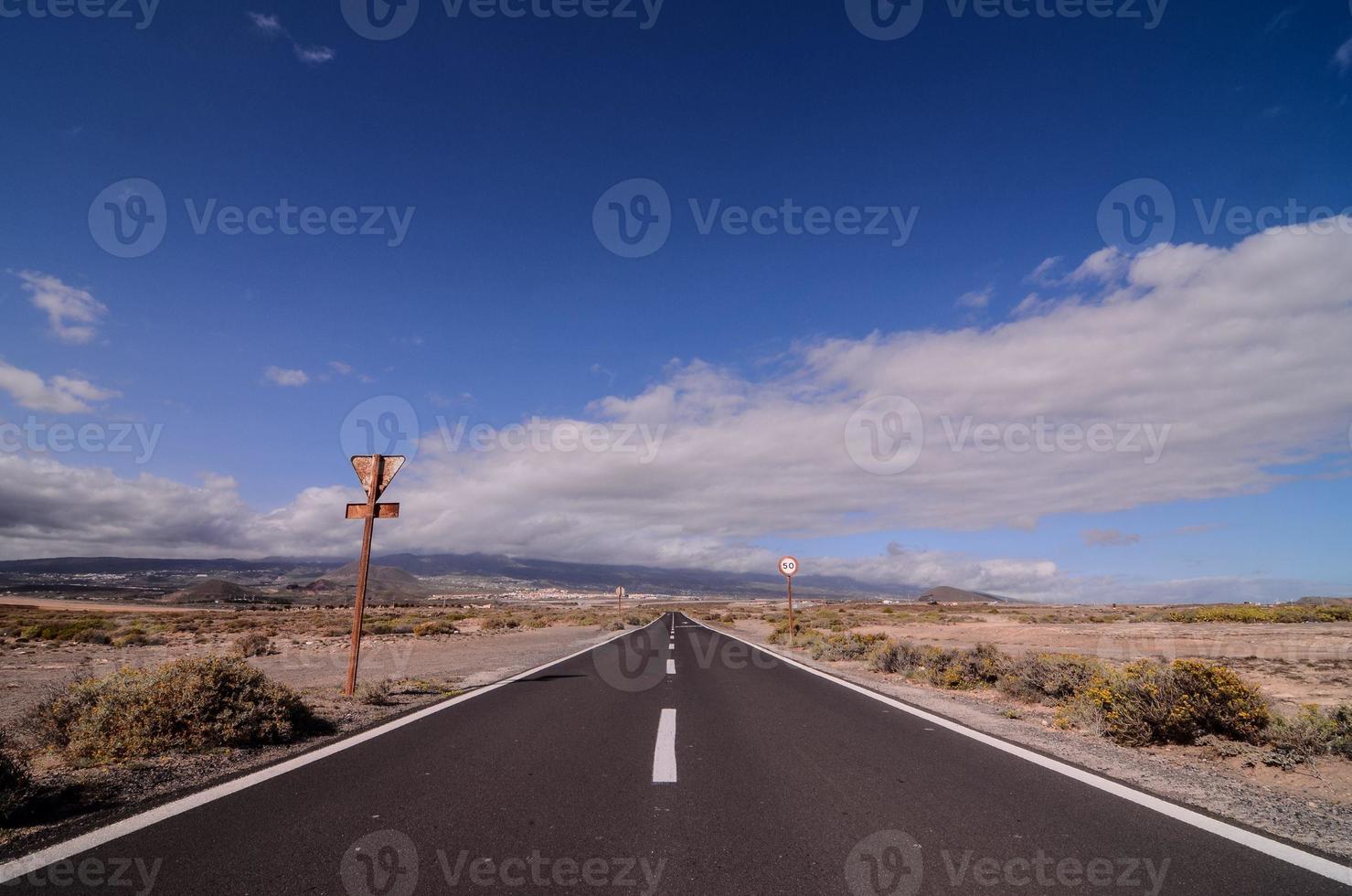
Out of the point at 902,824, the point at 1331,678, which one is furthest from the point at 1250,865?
the point at 1331,678

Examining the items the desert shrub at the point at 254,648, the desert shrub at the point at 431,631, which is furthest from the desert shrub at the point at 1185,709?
the desert shrub at the point at 431,631

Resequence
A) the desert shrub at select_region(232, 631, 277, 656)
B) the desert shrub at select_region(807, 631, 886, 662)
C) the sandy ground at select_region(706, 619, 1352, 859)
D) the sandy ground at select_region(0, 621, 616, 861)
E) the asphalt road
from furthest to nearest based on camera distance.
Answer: the desert shrub at select_region(232, 631, 277, 656), the desert shrub at select_region(807, 631, 886, 662), the sandy ground at select_region(0, 621, 616, 861), the sandy ground at select_region(706, 619, 1352, 859), the asphalt road

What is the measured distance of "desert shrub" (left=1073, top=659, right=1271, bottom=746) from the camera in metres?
7.76

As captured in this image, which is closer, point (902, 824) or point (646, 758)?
point (902, 824)

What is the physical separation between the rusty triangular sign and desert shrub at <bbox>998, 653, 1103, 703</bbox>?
12.2 meters

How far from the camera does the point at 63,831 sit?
448 cm

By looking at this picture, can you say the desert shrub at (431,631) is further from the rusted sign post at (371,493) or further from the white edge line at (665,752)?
the white edge line at (665,752)

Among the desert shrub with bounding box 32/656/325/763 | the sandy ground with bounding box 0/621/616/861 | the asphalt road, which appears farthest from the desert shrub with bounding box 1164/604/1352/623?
the desert shrub with bounding box 32/656/325/763

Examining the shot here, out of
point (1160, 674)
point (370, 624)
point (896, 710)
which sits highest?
point (1160, 674)

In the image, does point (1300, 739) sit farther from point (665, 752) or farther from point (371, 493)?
point (371, 493)

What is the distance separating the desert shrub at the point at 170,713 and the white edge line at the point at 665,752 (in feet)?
14.5

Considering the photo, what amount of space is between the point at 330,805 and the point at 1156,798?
6.80 metres

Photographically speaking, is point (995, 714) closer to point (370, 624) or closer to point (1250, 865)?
point (1250, 865)

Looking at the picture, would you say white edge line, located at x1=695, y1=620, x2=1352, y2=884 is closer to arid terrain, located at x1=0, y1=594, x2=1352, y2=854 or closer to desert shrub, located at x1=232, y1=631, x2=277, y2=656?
arid terrain, located at x1=0, y1=594, x2=1352, y2=854
